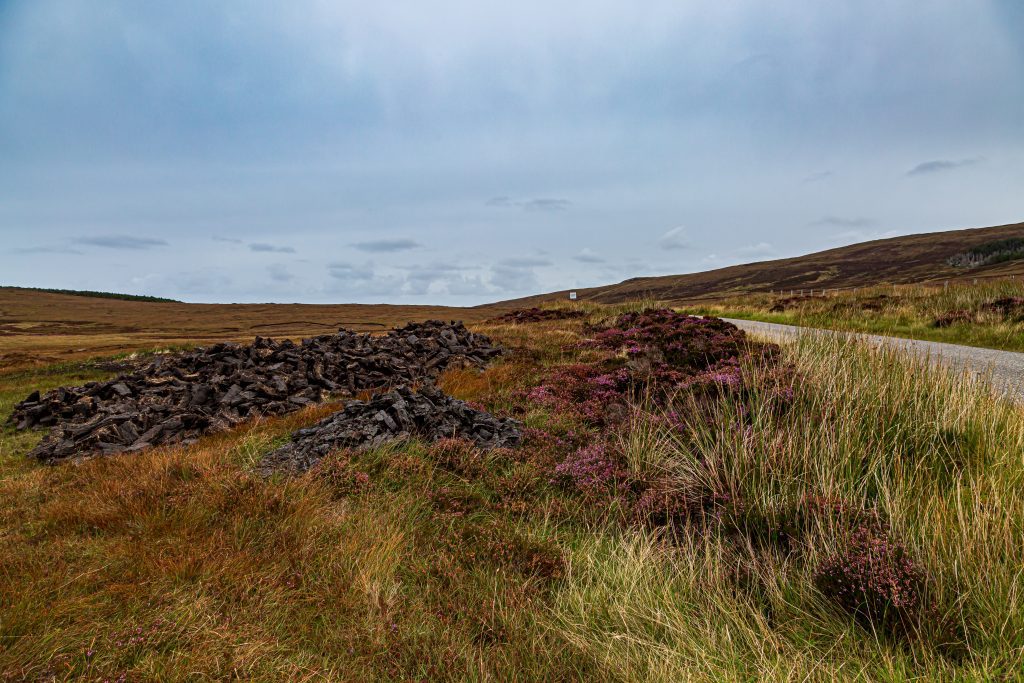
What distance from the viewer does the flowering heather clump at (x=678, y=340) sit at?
37.0 ft

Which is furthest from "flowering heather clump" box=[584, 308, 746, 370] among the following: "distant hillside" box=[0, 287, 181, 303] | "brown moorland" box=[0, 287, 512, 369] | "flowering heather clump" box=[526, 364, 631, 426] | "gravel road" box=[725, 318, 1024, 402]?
"distant hillside" box=[0, 287, 181, 303]

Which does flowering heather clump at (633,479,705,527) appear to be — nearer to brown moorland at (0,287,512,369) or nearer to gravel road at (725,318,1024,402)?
gravel road at (725,318,1024,402)

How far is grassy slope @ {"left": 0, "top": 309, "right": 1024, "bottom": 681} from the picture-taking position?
8.91 feet

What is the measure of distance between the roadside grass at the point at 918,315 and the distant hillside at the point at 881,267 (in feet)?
144

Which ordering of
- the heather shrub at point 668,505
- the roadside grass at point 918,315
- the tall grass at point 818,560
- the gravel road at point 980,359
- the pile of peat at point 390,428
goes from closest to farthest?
the tall grass at point 818,560, the heather shrub at point 668,505, the pile of peat at point 390,428, the gravel road at point 980,359, the roadside grass at point 918,315

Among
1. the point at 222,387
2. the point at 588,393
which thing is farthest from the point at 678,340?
the point at 222,387

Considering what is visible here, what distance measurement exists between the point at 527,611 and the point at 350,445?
13.5 feet

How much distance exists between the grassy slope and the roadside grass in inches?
203

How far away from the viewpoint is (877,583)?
301cm

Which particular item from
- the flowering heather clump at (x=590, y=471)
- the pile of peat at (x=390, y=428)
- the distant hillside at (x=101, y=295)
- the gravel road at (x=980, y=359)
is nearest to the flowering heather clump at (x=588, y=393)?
the pile of peat at (x=390, y=428)

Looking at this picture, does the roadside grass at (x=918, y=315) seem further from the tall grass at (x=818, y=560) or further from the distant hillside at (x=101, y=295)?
the distant hillside at (x=101, y=295)

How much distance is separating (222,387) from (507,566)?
31.0ft

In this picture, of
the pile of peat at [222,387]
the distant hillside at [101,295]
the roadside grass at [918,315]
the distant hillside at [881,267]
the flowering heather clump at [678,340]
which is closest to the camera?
the pile of peat at [222,387]

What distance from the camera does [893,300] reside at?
78.2 ft
